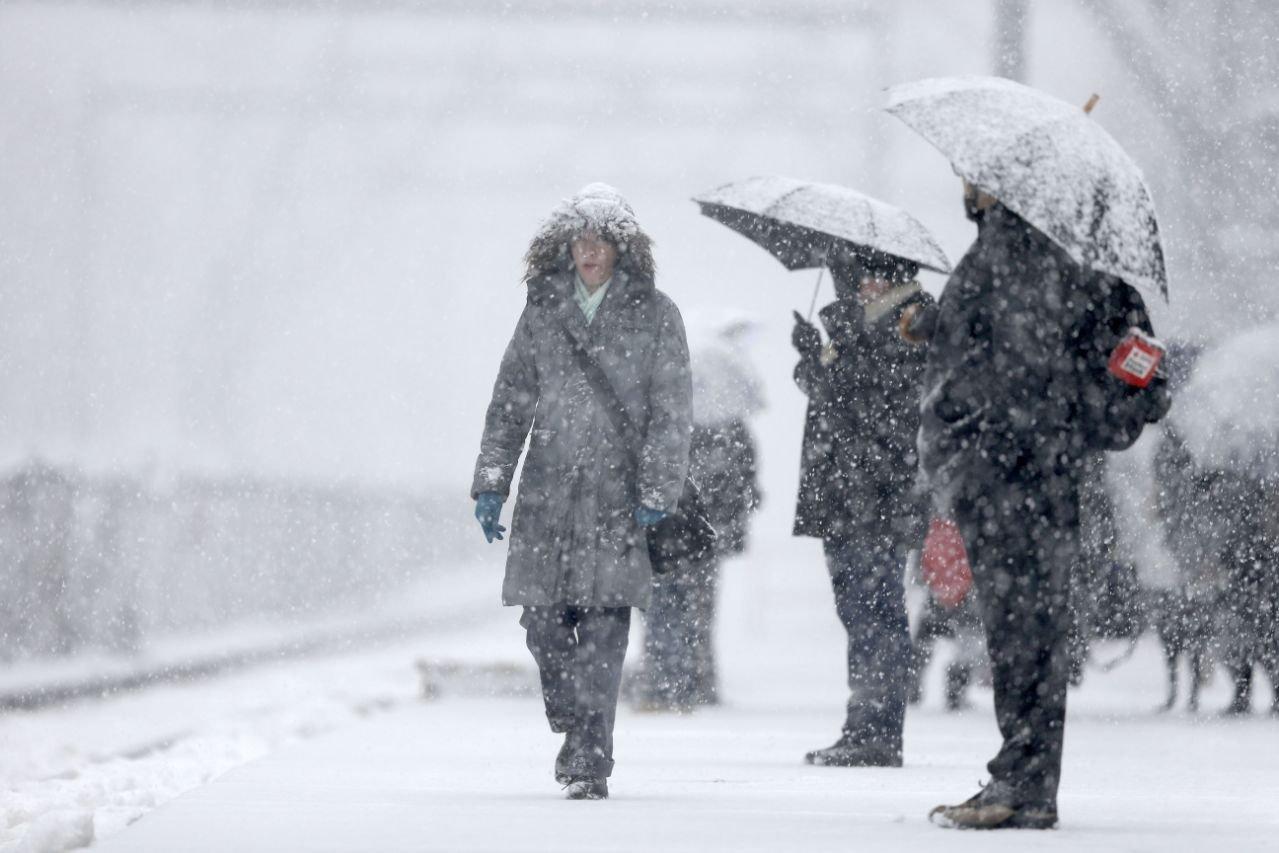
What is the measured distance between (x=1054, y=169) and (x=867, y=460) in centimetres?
207

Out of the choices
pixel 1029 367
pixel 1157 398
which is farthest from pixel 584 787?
pixel 1157 398

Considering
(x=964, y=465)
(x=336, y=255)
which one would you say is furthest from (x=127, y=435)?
(x=336, y=255)

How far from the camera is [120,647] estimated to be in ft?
40.4

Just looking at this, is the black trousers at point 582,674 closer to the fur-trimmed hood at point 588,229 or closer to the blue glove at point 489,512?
the blue glove at point 489,512

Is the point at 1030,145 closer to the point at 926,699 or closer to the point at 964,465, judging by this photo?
the point at 964,465

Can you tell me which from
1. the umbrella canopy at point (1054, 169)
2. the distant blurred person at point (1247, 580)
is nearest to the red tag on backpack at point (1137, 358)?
the umbrella canopy at point (1054, 169)

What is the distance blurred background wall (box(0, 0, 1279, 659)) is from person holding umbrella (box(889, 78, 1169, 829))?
1.79m

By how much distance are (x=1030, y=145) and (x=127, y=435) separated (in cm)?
937

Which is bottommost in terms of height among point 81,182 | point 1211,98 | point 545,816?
point 545,816

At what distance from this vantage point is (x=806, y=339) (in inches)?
255

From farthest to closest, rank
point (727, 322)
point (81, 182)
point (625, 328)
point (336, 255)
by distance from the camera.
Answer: point (336, 255), point (81, 182), point (727, 322), point (625, 328)

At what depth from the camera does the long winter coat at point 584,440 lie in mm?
5164

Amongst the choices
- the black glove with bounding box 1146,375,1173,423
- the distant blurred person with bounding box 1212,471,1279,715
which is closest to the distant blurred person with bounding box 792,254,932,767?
the black glove with bounding box 1146,375,1173,423

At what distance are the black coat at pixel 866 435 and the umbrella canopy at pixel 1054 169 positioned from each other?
1.58 meters
